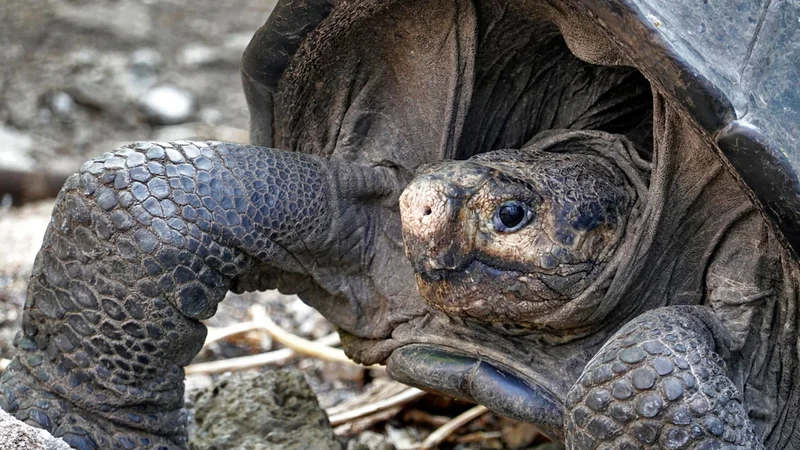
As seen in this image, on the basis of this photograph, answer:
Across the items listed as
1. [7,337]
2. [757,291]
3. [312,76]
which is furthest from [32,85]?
[757,291]

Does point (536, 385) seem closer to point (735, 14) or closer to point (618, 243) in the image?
point (618, 243)

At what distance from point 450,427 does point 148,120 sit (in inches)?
133

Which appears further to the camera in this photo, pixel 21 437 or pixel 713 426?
pixel 21 437

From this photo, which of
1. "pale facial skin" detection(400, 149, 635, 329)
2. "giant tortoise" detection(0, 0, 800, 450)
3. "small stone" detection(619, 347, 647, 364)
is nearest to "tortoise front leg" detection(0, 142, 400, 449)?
"giant tortoise" detection(0, 0, 800, 450)

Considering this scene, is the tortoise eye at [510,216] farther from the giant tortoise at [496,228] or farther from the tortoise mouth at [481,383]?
the tortoise mouth at [481,383]

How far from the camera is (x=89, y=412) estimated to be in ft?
7.98

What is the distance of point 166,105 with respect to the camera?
20.0 ft

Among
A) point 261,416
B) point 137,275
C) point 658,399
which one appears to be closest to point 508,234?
point 658,399

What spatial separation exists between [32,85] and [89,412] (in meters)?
4.13

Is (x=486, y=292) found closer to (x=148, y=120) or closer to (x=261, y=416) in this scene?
(x=261, y=416)

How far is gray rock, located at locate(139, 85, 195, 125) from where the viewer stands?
6020 mm

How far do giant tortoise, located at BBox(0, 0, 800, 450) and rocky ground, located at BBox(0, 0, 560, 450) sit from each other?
1.66 ft

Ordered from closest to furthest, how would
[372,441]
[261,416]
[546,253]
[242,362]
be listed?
[546,253] → [261,416] → [372,441] → [242,362]

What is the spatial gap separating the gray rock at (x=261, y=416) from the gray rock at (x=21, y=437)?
0.69 m
